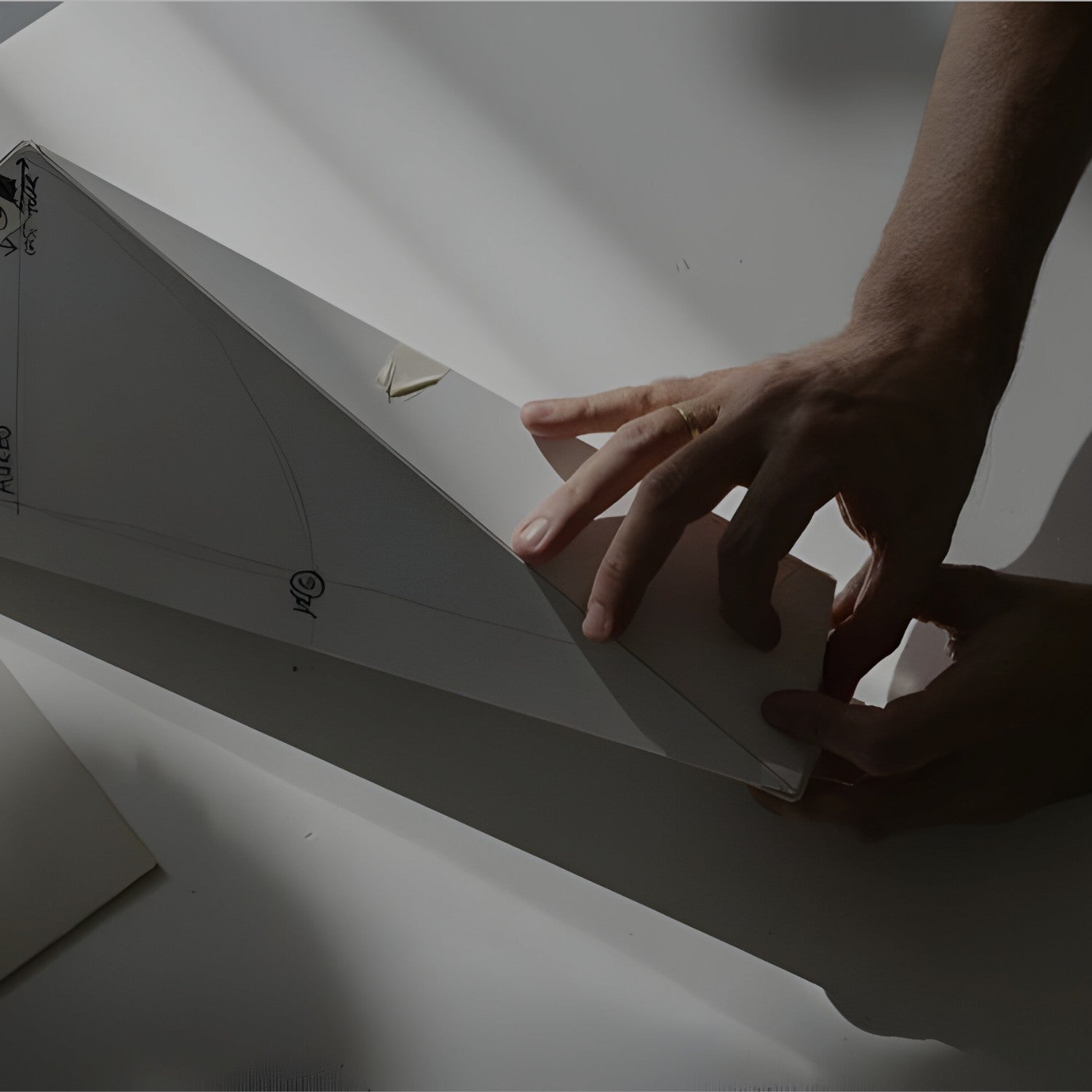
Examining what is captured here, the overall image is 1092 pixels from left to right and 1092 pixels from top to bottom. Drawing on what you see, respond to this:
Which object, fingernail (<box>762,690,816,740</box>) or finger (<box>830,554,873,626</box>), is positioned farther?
finger (<box>830,554,873,626</box>)

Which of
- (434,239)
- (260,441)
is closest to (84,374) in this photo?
(260,441)

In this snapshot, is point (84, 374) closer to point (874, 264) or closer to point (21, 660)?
point (21, 660)

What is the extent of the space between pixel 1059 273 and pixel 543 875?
0.71 meters

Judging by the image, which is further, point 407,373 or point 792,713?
point 407,373

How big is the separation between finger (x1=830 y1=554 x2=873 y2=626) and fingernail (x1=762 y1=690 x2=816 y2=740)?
0.12m

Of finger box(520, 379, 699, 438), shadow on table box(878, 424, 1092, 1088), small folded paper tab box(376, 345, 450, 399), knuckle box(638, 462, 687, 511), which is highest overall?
small folded paper tab box(376, 345, 450, 399)

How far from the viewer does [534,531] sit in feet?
2.23

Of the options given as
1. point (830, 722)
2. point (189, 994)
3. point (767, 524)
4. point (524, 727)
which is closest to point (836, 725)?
point (830, 722)

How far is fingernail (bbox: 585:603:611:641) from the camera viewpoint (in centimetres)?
65

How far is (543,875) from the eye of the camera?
0.72 metres

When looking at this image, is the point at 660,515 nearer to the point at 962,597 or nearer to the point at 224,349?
the point at 962,597

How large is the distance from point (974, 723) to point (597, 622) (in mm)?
269

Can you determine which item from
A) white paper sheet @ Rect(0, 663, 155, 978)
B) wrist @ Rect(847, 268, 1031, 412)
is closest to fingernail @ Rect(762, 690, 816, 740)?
wrist @ Rect(847, 268, 1031, 412)

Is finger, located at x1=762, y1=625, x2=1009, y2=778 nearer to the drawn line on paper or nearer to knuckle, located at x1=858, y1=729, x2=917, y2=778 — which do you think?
knuckle, located at x1=858, y1=729, x2=917, y2=778
